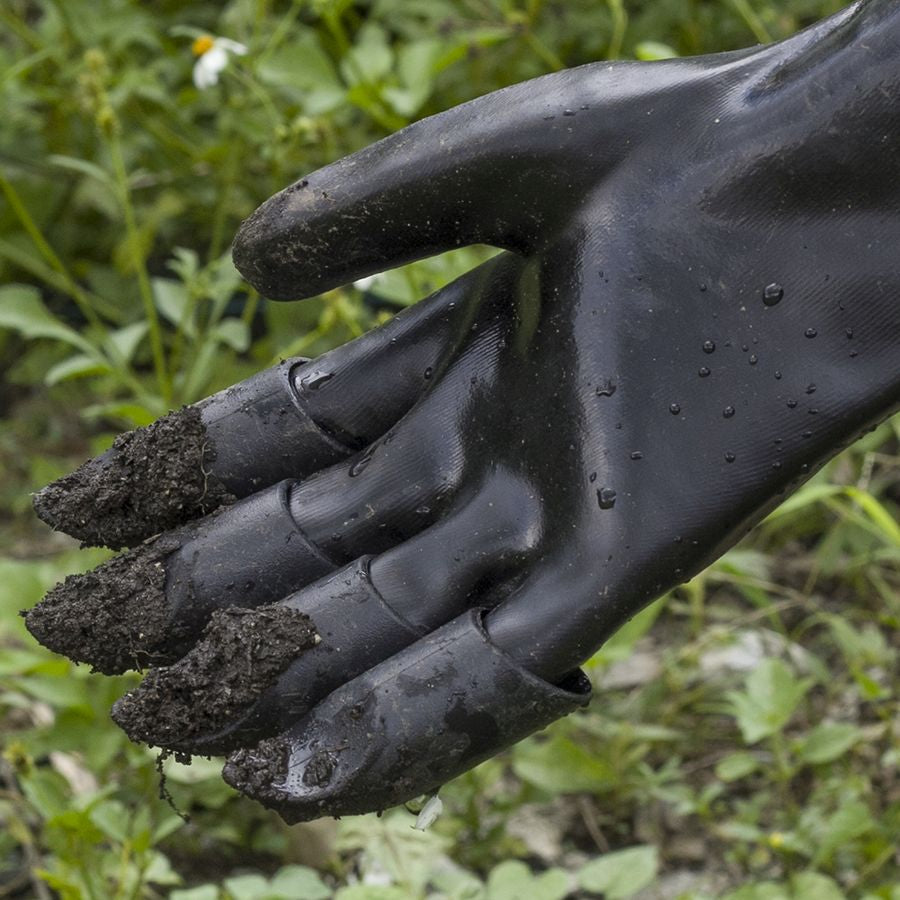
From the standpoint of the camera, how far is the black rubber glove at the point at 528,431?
3.49ft

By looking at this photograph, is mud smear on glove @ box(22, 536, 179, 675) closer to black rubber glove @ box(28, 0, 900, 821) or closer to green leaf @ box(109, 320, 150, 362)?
black rubber glove @ box(28, 0, 900, 821)

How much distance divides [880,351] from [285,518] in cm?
50

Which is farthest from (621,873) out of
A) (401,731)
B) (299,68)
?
(299,68)

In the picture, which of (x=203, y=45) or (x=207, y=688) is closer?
(x=207, y=688)

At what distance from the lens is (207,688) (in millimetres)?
1074

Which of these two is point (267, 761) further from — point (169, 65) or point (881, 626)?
point (169, 65)

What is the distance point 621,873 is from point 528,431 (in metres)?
0.64

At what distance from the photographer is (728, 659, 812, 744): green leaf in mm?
1654

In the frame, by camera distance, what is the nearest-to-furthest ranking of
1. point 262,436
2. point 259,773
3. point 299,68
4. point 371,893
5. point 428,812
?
point 259,773 → point 428,812 → point 262,436 → point 371,893 → point 299,68

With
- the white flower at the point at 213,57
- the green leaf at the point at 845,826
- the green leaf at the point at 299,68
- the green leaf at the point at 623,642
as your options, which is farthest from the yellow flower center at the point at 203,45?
the green leaf at the point at 845,826

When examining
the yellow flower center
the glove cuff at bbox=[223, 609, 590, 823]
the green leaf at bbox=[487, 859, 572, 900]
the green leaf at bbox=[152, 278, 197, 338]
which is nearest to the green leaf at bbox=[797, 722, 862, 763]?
the green leaf at bbox=[487, 859, 572, 900]

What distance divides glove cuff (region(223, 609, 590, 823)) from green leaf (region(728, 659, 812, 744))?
666 mm

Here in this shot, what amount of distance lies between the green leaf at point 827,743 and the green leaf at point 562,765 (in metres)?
0.27

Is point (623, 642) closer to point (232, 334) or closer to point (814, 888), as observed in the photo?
point (814, 888)
